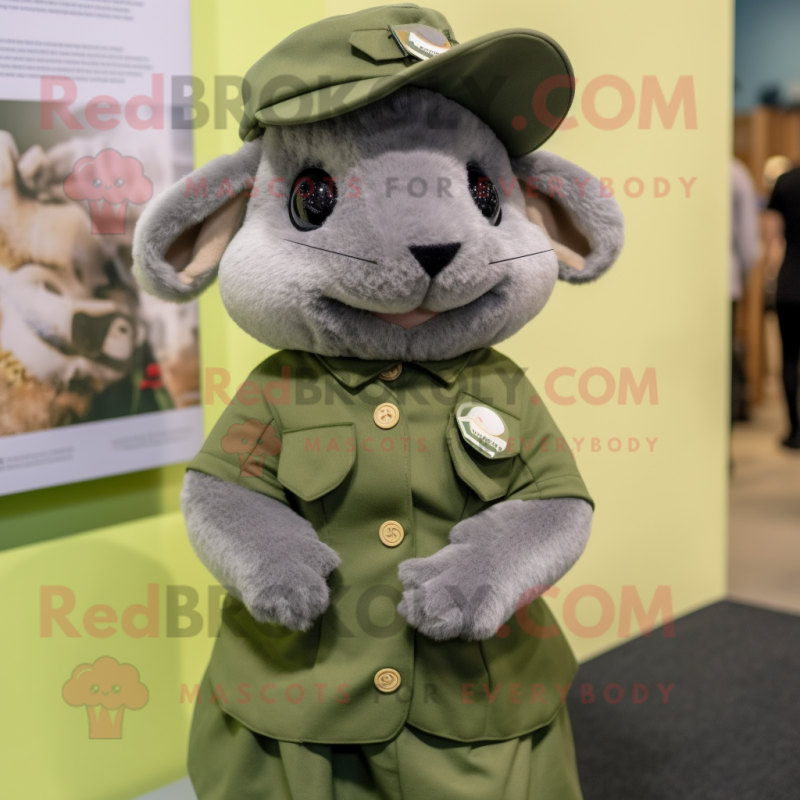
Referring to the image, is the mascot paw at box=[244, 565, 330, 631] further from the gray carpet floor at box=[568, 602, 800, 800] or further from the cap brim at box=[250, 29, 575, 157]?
the gray carpet floor at box=[568, 602, 800, 800]

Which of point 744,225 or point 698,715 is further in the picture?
point 744,225

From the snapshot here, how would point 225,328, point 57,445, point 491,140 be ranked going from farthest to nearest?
point 225,328 < point 57,445 < point 491,140

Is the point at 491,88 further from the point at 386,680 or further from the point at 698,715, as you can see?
the point at 698,715

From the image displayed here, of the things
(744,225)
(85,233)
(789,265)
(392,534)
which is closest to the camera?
(392,534)

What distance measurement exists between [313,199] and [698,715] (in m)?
1.46

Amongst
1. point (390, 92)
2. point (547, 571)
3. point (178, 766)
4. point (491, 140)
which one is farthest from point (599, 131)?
point (178, 766)

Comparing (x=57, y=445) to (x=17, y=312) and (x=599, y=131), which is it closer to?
(x=17, y=312)

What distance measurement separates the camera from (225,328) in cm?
161

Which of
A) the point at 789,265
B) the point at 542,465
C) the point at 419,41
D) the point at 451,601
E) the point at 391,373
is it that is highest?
the point at 419,41

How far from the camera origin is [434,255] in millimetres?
1041

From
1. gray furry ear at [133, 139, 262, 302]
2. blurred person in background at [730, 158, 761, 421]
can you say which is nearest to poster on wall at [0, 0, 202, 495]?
gray furry ear at [133, 139, 262, 302]

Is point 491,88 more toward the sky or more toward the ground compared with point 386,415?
more toward the sky

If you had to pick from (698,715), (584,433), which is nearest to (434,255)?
(584,433)

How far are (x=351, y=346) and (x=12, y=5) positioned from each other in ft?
2.39
